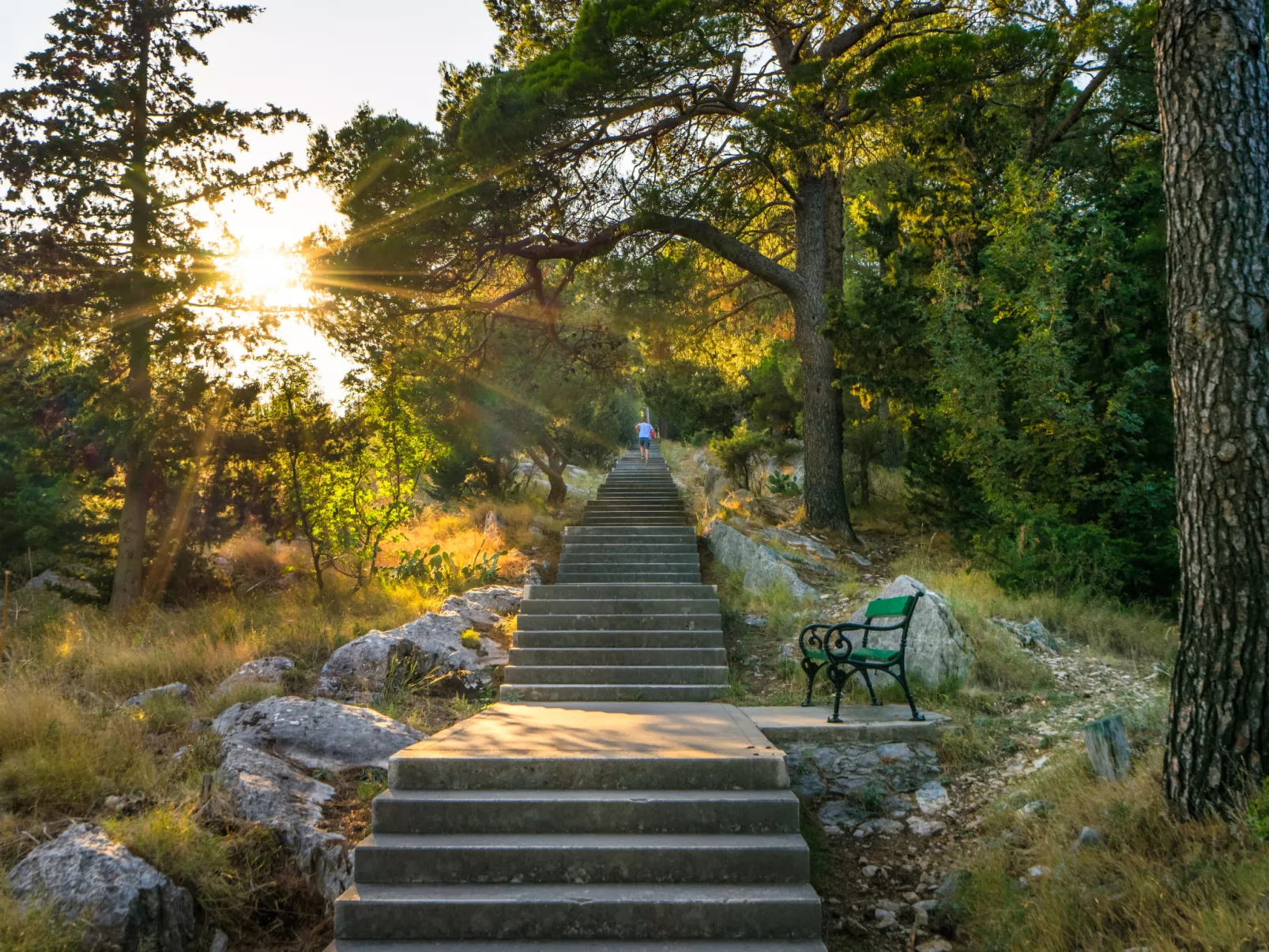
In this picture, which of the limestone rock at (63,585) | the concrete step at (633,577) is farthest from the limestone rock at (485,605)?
the limestone rock at (63,585)

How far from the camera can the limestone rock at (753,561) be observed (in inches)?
464

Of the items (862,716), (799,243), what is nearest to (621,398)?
(799,243)

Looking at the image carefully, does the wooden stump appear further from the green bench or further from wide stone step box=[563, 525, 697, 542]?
wide stone step box=[563, 525, 697, 542]

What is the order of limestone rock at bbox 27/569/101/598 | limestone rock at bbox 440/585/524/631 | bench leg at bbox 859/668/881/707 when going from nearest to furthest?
bench leg at bbox 859/668/881/707 < limestone rock at bbox 440/585/524/631 < limestone rock at bbox 27/569/101/598

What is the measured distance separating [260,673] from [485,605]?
3.96m

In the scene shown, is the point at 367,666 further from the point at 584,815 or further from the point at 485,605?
the point at 584,815

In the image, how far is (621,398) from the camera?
4731 centimetres

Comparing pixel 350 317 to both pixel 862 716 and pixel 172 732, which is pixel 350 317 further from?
pixel 862 716

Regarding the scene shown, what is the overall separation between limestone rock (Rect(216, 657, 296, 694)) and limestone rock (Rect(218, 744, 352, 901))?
1654 millimetres

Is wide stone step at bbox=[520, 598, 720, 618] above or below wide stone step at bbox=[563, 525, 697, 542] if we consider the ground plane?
below

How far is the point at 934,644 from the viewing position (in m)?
8.00

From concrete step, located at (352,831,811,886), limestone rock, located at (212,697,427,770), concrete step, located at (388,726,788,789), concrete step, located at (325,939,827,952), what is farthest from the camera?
limestone rock, located at (212,697,427,770)

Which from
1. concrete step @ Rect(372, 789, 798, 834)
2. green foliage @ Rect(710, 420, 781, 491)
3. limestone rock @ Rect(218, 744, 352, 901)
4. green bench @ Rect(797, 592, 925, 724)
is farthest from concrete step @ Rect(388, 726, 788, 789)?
green foliage @ Rect(710, 420, 781, 491)

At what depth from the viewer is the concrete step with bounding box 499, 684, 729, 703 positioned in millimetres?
9203
